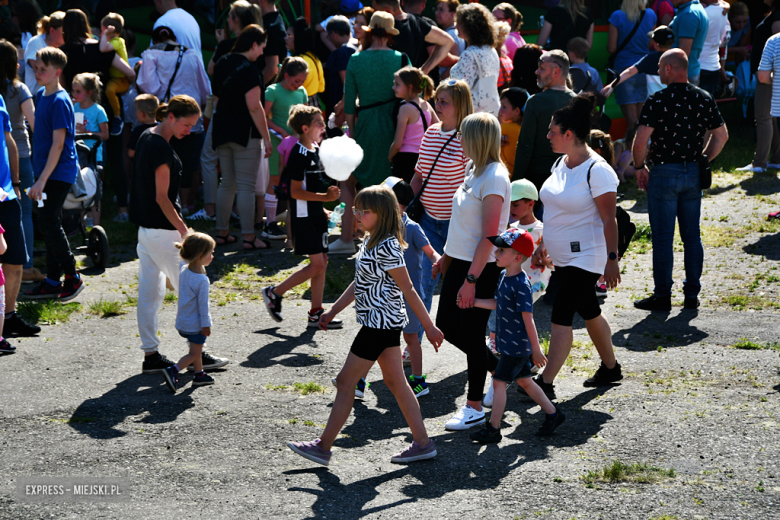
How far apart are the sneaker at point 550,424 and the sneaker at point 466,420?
37 centimetres

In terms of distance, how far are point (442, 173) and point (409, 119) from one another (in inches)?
71.2

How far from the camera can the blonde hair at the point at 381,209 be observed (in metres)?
4.63

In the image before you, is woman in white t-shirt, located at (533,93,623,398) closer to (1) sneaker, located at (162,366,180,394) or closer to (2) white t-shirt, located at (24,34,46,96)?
(1) sneaker, located at (162,366,180,394)

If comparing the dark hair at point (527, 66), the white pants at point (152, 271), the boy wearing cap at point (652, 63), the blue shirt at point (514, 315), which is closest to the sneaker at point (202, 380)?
the white pants at point (152, 271)

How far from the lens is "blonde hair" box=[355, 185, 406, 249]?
4629mm

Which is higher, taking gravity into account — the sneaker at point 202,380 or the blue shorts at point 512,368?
the blue shorts at point 512,368

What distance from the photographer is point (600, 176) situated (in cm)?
527

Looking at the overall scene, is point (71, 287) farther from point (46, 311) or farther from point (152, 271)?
point (152, 271)

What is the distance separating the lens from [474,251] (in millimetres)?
5168

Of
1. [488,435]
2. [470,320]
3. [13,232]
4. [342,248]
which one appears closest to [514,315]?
[470,320]

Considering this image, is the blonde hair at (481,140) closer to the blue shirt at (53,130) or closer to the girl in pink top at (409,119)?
the girl in pink top at (409,119)

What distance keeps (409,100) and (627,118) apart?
5754mm

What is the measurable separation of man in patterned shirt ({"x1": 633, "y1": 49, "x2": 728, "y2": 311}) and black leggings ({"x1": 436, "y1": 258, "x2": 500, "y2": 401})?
274 cm

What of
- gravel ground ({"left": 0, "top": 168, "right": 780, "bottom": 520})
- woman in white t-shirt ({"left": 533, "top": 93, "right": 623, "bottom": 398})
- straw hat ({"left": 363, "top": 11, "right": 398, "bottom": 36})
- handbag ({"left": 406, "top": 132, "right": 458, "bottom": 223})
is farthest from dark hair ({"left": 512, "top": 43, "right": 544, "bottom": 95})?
woman in white t-shirt ({"left": 533, "top": 93, "right": 623, "bottom": 398})
